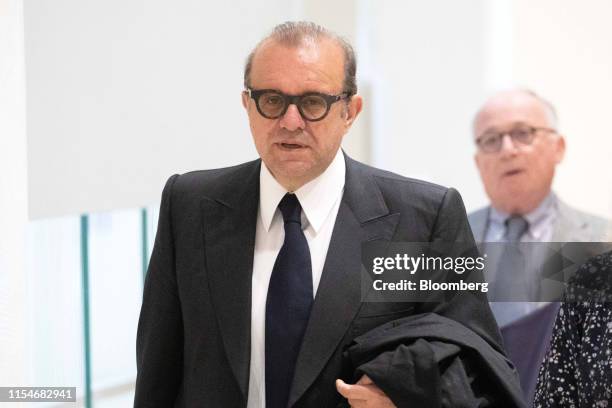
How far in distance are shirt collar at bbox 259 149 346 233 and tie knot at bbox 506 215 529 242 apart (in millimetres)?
1561

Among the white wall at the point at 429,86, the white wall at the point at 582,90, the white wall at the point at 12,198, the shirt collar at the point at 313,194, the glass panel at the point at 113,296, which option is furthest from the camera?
the white wall at the point at 429,86

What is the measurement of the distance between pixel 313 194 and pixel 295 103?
0.72ft

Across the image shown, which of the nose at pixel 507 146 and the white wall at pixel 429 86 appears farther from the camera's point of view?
the white wall at pixel 429 86

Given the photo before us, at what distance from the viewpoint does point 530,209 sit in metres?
3.51

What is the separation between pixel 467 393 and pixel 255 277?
0.52m

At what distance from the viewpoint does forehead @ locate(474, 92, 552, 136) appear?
3.55m

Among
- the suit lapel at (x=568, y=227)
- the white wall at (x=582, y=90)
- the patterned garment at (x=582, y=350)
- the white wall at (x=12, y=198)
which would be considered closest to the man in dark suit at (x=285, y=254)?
the patterned garment at (x=582, y=350)

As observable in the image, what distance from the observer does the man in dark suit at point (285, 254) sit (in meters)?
1.96

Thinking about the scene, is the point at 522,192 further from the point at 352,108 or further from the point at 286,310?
the point at 286,310

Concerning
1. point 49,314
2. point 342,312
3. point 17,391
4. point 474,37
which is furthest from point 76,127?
point 474,37

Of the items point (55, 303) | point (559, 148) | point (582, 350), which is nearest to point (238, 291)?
point (582, 350)

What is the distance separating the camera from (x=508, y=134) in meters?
3.51

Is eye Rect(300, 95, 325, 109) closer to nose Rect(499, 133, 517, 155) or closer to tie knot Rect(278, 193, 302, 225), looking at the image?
tie knot Rect(278, 193, 302, 225)

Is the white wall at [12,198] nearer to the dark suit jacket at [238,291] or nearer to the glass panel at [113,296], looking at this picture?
the glass panel at [113,296]
